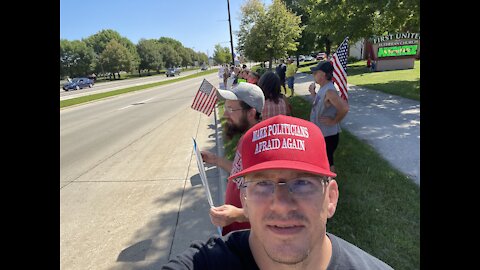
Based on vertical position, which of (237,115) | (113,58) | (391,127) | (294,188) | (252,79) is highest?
(113,58)

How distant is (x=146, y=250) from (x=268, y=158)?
2.99m

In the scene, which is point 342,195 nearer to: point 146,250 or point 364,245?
point 364,245

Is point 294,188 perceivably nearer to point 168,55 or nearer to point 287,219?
point 287,219

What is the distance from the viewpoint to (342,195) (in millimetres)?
4324

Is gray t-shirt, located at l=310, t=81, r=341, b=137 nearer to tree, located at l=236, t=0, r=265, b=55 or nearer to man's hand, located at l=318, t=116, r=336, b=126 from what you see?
man's hand, located at l=318, t=116, r=336, b=126

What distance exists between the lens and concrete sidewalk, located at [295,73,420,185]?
5590mm

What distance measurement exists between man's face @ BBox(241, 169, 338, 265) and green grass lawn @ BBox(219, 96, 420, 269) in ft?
7.21

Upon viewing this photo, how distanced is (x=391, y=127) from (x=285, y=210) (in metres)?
7.58

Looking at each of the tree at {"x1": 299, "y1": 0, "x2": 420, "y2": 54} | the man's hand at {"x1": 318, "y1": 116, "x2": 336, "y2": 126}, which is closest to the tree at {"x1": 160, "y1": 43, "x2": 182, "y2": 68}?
the tree at {"x1": 299, "y1": 0, "x2": 420, "y2": 54}

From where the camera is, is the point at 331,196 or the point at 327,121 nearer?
the point at 331,196

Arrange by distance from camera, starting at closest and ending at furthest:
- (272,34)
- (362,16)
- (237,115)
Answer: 1. (237,115)
2. (362,16)
3. (272,34)

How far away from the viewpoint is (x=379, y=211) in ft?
12.6

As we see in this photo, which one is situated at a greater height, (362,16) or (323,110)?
(362,16)

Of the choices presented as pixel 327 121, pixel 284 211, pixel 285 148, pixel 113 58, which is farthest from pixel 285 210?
pixel 113 58
